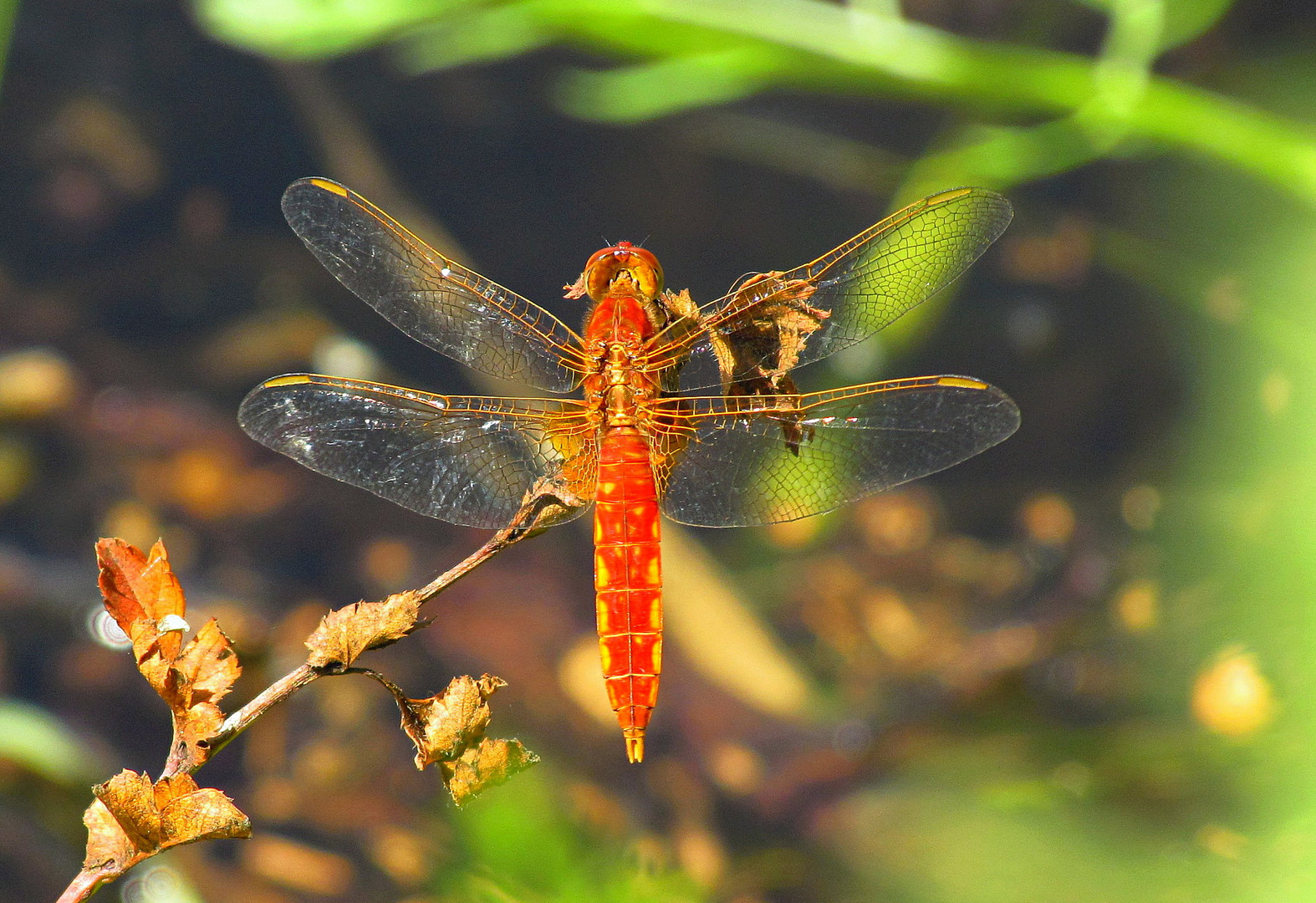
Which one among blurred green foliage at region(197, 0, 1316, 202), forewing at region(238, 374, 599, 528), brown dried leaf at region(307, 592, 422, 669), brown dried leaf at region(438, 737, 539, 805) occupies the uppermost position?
blurred green foliage at region(197, 0, 1316, 202)

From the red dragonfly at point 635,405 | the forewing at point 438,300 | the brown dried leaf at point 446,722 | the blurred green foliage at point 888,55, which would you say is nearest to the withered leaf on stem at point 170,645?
A: the brown dried leaf at point 446,722

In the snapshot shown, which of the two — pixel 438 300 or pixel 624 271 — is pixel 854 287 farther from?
pixel 438 300

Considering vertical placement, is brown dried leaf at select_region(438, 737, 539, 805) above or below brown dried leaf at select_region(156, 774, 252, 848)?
above

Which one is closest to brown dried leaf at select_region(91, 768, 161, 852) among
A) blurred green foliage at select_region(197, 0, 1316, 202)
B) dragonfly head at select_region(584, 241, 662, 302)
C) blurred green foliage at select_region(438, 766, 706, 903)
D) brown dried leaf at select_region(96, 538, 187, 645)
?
brown dried leaf at select_region(96, 538, 187, 645)

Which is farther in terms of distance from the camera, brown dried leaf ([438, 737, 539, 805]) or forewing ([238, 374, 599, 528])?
forewing ([238, 374, 599, 528])

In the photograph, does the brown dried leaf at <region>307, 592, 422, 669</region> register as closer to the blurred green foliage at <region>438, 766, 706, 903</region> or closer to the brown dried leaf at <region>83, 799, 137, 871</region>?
the brown dried leaf at <region>83, 799, 137, 871</region>
